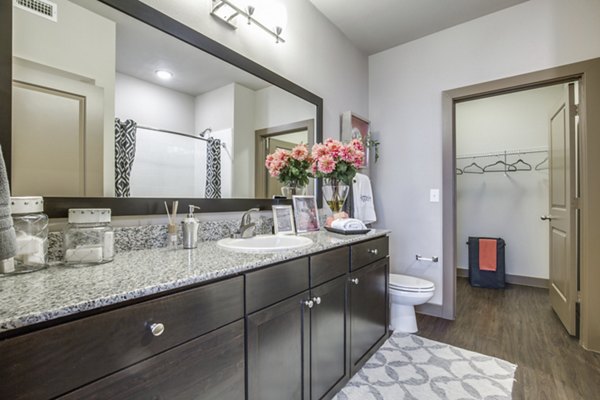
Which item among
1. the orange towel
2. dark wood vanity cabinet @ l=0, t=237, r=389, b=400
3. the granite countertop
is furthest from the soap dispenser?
the orange towel

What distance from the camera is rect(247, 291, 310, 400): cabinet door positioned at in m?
0.96

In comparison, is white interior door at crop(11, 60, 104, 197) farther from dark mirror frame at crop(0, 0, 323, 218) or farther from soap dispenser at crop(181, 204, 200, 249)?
soap dispenser at crop(181, 204, 200, 249)

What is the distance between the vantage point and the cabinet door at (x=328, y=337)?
1.25m

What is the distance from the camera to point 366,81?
2951mm

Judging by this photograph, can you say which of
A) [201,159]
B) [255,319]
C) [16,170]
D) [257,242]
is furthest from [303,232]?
[16,170]

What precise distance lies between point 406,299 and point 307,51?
80.6 inches

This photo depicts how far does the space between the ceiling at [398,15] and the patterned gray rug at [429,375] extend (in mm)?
2556

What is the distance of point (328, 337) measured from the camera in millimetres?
1350

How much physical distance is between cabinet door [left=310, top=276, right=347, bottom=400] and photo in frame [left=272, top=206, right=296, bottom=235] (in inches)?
17.7

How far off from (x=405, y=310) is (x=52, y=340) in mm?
2261

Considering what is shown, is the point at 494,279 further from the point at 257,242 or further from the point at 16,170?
the point at 16,170

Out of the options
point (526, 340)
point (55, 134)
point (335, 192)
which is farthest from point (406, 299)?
point (55, 134)

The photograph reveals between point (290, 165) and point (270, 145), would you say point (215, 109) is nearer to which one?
point (270, 145)

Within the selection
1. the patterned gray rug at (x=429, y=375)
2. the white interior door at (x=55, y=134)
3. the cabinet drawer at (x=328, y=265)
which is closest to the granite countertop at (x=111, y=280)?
the cabinet drawer at (x=328, y=265)
